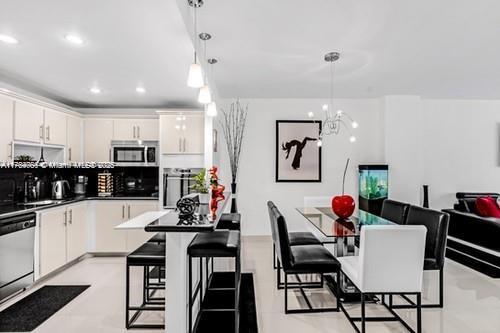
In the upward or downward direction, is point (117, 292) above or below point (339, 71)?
below

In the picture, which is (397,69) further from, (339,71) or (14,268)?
(14,268)

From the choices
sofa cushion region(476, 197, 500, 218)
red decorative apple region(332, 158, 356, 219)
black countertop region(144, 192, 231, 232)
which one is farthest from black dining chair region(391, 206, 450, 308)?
sofa cushion region(476, 197, 500, 218)

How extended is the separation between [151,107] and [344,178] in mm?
3769

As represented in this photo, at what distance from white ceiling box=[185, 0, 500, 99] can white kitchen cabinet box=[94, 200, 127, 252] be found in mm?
2476

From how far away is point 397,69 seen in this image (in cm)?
415

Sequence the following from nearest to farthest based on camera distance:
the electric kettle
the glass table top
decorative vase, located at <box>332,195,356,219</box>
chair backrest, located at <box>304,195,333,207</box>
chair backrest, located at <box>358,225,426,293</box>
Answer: chair backrest, located at <box>358,225,426,293</box>, the glass table top, decorative vase, located at <box>332,195,356,219</box>, chair backrest, located at <box>304,195,333,207</box>, the electric kettle

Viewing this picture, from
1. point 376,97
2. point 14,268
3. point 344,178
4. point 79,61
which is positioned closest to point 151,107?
point 79,61

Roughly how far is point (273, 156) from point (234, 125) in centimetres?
94

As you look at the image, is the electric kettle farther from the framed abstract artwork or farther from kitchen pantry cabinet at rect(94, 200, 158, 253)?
the framed abstract artwork

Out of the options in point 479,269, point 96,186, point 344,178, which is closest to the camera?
point 479,269

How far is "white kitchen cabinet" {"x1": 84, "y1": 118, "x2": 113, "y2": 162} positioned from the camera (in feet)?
16.7

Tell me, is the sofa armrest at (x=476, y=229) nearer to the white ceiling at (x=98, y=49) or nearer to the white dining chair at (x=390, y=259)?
the white dining chair at (x=390, y=259)

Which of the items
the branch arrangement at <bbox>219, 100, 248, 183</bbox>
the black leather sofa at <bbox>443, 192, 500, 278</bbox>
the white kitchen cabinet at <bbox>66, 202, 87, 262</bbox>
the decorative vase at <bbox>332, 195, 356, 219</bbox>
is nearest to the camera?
the decorative vase at <bbox>332, 195, 356, 219</bbox>

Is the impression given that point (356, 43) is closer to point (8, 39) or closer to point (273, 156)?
point (273, 156)
